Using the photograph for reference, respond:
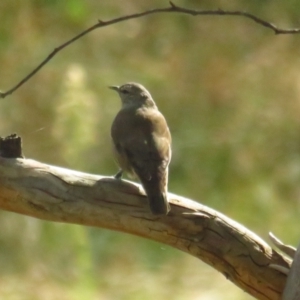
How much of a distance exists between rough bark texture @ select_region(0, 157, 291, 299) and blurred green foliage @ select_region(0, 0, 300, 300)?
1.94 meters

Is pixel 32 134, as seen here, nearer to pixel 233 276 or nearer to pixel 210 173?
pixel 210 173

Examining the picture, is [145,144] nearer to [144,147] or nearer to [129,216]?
[144,147]

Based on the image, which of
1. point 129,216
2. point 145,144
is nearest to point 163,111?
point 145,144

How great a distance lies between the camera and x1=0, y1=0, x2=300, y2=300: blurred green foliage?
5418 mm

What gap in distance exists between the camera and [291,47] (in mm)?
6828

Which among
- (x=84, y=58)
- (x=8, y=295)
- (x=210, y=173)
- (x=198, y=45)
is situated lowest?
(x=8, y=295)

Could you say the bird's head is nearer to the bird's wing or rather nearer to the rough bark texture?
the bird's wing

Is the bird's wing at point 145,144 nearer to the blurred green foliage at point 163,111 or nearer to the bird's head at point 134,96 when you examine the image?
the bird's head at point 134,96

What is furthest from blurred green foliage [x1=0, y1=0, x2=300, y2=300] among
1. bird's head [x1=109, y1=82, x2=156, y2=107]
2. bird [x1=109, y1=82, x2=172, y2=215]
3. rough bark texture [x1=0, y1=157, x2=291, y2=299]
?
rough bark texture [x1=0, y1=157, x2=291, y2=299]

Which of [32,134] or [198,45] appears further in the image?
[198,45]

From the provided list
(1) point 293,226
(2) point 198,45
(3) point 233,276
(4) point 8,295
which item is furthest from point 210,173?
(3) point 233,276

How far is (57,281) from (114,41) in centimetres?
212

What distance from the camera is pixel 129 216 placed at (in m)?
2.64

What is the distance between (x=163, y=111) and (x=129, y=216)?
3.61 metres
